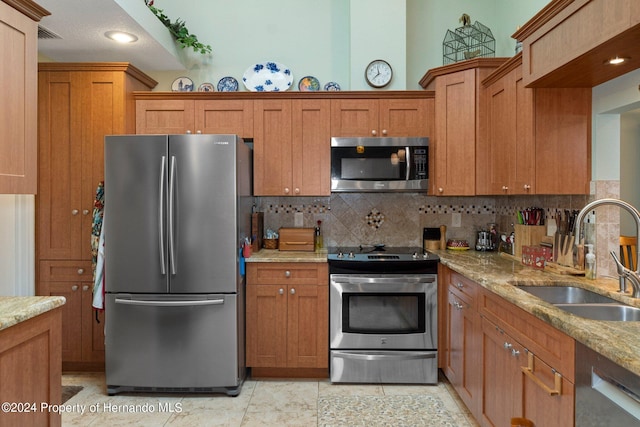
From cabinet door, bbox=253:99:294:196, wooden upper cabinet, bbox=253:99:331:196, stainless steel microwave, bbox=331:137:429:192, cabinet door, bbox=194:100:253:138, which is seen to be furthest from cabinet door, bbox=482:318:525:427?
cabinet door, bbox=194:100:253:138

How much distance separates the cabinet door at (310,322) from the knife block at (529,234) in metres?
1.43

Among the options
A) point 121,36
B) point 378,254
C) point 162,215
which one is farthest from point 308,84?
point 162,215

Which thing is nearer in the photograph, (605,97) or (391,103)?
(605,97)

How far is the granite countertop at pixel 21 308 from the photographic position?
152 centimetres

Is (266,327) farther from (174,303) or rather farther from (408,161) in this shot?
(408,161)

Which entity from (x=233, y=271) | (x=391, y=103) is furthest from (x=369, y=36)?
(x=233, y=271)

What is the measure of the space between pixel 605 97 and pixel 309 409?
8.16 ft

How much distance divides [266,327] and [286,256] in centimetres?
54

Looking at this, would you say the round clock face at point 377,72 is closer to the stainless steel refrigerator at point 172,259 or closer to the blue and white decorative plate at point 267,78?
the blue and white decorative plate at point 267,78

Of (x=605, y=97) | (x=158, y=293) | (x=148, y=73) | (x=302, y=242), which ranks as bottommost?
(x=158, y=293)

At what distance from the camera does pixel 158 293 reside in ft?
9.52

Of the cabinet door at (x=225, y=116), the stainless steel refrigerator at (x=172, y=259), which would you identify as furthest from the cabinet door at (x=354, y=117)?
the stainless steel refrigerator at (x=172, y=259)

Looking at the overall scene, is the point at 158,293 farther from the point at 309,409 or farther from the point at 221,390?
the point at 309,409

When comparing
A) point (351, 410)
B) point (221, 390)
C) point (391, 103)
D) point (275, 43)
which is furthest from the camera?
point (275, 43)
